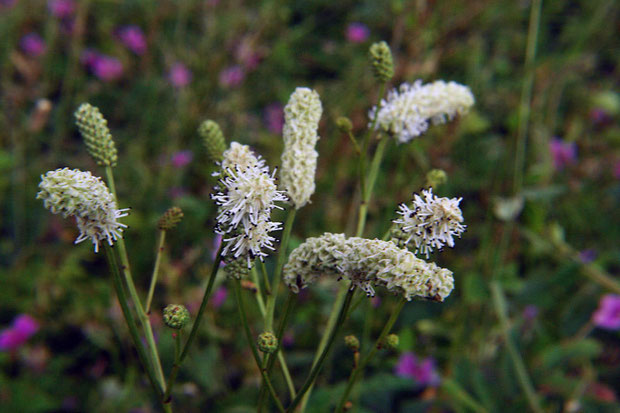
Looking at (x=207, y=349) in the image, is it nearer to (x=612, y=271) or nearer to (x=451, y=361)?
(x=451, y=361)

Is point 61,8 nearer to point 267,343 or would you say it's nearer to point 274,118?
point 274,118

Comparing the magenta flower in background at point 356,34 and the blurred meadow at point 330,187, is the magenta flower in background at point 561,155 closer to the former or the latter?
the blurred meadow at point 330,187

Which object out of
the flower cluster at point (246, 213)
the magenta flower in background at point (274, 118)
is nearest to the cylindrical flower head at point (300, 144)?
Answer: the flower cluster at point (246, 213)

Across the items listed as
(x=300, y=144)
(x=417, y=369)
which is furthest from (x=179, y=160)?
(x=300, y=144)

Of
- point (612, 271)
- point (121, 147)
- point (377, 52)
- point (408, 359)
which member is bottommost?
point (408, 359)

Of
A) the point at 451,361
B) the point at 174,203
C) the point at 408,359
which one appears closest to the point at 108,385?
the point at 174,203

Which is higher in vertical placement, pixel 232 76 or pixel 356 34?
pixel 356 34
